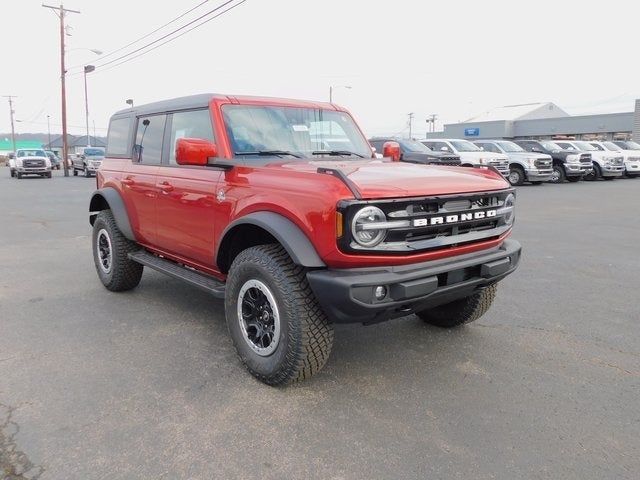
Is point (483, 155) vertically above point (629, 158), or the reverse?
point (629, 158)

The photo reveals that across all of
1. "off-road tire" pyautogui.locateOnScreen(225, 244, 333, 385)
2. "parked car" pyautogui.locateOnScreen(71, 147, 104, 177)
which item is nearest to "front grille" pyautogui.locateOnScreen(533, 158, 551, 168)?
"off-road tire" pyautogui.locateOnScreen(225, 244, 333, 385)

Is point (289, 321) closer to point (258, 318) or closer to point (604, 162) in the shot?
point (258, 318)

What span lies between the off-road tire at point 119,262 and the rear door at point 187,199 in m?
0.74

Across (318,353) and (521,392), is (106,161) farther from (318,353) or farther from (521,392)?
(521,392)

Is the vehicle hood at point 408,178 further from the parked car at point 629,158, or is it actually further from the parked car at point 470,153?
the parked car at point 629,158

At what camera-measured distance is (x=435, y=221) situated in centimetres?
312

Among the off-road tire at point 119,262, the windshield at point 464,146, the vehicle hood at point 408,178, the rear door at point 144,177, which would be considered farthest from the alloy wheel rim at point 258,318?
the windshield at point 464,146

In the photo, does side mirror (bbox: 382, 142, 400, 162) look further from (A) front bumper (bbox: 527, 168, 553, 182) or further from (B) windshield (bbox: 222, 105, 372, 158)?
(A) front bumper (bbox: 527, 168, 553, 182)

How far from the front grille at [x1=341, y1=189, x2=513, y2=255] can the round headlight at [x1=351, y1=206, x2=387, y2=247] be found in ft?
0.09

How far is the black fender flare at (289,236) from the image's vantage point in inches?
117

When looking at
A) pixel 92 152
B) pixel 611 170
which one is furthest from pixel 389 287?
pixel 92 152

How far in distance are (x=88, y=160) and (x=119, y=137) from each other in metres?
26.4

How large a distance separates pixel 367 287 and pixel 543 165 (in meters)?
19.6

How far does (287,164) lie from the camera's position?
3.69 metres
